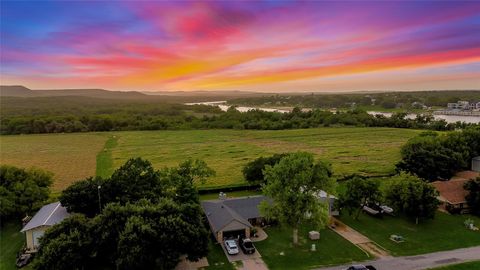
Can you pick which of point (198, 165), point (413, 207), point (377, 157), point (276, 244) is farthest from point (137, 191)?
point (377, 157)

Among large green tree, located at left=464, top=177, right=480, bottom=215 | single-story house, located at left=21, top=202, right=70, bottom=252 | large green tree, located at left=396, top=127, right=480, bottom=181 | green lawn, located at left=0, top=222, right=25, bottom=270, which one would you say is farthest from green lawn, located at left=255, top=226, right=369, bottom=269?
large green tree, located at left=396, top=127, right=480, bottom=181

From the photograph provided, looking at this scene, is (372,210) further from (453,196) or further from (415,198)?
(453,196)

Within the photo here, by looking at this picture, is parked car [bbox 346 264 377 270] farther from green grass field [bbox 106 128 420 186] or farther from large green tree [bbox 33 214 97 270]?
green grass field [bbox 106 128 420 186]

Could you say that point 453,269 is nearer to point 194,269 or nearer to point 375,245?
point 375,245

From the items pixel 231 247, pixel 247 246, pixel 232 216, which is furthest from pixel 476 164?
pixel 231 247

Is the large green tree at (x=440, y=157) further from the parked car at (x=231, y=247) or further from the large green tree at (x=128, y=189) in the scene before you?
the large green tree at (x=128, y=189)

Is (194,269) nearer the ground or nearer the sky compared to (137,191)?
nearer the ground

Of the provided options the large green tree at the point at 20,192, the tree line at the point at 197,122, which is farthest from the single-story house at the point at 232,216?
the tree line at the point at 197,122
